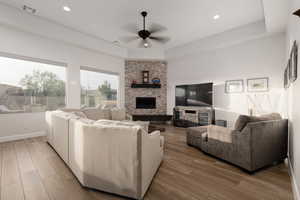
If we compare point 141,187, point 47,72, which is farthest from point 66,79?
point 141,187

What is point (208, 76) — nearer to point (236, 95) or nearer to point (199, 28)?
point (236, 95)

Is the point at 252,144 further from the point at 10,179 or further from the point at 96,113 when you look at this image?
the point at 96,113

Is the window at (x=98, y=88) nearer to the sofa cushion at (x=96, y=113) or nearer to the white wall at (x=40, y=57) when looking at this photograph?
the white wall at (x=40, y=57)

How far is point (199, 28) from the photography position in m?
4.49

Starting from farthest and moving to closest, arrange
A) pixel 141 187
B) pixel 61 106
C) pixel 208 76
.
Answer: pixel 208 76 → pixel 61 106 → pixel 141 187

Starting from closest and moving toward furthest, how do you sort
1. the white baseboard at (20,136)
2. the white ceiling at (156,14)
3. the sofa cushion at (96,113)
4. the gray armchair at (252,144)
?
the gray armchair at (252,144)
the white ceiling at (156,14)
the white baseboard at (20,136)
the sofa cushion at (96,113)

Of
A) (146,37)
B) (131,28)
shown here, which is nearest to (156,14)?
(146,37)

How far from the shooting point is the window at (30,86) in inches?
148

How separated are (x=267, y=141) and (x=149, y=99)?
502cm

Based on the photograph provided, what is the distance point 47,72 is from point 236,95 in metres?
6.55

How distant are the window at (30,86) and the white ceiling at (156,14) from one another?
1560 millimetres

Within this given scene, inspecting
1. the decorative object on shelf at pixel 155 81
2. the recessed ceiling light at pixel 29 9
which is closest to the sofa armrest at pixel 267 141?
the decorative object on shelf at pixel 155 81

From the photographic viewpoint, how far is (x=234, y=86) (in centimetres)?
468

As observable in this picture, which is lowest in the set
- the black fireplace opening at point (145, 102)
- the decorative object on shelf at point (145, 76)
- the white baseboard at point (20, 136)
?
the white baseboard at point (20, 136)
